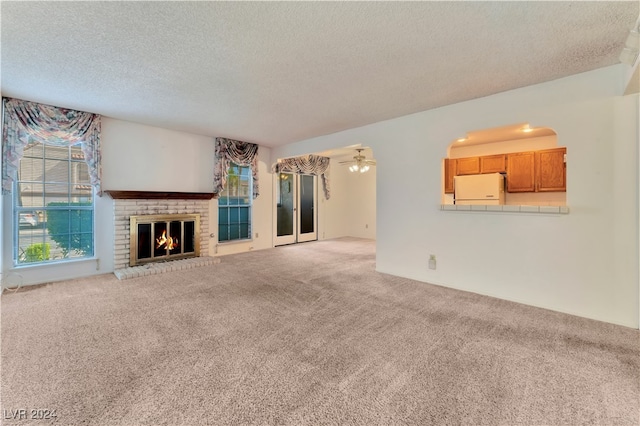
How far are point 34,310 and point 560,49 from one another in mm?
5646

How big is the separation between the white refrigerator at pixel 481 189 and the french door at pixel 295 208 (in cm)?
422

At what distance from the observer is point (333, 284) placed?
388cm

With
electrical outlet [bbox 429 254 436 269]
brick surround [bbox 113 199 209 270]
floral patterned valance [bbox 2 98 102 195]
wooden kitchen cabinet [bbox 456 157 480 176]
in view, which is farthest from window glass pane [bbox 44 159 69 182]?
wooden kitchen cabinet [bbox 456 157 480 176]

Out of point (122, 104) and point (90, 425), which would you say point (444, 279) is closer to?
point (90, 425)

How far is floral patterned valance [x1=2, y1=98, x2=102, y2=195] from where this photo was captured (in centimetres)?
352

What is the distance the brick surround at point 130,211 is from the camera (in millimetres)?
4496

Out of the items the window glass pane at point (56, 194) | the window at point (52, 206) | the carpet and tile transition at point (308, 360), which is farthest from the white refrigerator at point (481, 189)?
the window glass pane at point (56, 194)

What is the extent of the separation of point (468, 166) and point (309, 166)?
404cm

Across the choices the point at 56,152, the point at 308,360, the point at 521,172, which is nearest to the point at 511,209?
the point at 521,172

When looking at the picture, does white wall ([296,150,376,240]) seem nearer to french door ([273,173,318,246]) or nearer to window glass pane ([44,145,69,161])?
french door ([273,173,318,246])

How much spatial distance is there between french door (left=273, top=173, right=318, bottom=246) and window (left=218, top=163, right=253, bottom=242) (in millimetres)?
770

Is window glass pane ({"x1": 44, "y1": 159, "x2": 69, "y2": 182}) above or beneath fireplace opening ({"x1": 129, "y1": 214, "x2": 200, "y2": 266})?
above

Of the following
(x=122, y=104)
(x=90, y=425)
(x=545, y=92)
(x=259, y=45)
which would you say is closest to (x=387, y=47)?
(x=259, y=45)

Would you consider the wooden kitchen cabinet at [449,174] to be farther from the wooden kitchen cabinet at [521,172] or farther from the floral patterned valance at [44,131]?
the floral patterned valance at [44,131]
